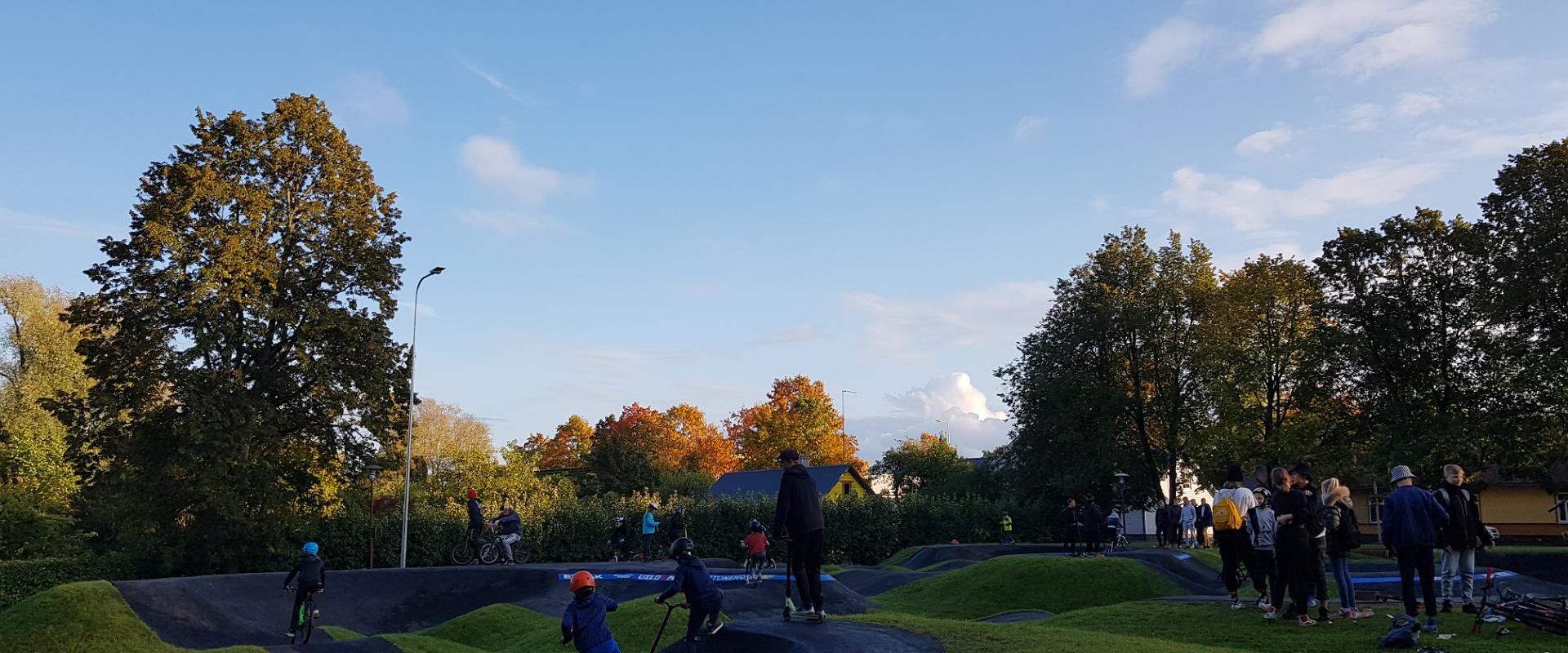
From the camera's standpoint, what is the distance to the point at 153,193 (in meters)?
32.7

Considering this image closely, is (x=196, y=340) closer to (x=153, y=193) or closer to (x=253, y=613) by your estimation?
(x=153, y=193)

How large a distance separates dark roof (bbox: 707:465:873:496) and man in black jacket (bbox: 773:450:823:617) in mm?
53524

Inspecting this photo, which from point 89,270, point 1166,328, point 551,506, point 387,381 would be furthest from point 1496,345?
point 89,270

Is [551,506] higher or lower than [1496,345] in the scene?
lower

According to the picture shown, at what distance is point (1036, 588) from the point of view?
24812 mm

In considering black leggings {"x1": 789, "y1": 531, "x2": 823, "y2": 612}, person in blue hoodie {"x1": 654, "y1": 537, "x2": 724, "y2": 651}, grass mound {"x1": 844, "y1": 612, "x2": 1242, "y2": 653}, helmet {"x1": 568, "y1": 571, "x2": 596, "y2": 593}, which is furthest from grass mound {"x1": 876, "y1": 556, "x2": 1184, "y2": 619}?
helmet {"x1": 568, "y1": 571, "x2": 596, "y2": 593}

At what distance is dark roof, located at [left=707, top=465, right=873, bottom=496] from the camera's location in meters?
67.9

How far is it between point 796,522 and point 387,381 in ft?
87.8

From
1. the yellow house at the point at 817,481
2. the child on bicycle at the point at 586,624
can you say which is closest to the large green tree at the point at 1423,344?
the child on bicycle at the point at 586,624

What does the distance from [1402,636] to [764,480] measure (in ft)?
189

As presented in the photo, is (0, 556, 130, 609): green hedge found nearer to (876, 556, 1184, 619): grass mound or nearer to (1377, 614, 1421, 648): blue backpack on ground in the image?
(876, 556, 1184, 619): grass mound

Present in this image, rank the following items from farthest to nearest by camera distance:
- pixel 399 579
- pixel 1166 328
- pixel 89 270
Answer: pixel 1166 328 → pixel 89 270 → pixel 399 579

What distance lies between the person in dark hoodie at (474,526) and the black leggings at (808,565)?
19.0m

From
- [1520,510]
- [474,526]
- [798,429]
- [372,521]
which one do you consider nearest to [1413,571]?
[474,526]
